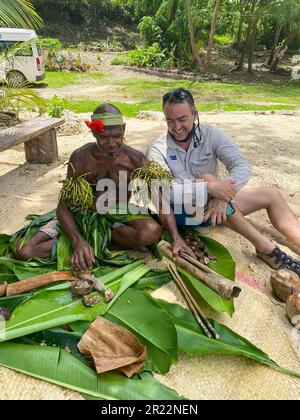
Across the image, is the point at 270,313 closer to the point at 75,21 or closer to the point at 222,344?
the point at 222,344

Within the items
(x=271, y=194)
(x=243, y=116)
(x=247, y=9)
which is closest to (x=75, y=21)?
(x=247, y=9)

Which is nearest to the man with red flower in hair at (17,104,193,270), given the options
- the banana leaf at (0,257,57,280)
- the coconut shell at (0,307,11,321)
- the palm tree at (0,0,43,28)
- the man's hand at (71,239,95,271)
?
the man's hand at (71,239,95,271)

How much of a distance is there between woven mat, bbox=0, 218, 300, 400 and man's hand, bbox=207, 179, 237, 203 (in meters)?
0.68

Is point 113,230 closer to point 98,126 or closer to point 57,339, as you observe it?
point 98,126

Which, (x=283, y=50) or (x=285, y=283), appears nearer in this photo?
(x=285, y=283)

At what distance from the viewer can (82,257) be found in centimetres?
234

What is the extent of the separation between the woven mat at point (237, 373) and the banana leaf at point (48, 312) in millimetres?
191

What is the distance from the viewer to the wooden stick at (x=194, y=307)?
6.27 feet

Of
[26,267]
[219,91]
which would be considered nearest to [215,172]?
[26,267]

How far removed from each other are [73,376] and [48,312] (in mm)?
393

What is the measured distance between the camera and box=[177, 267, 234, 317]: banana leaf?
2.05 m

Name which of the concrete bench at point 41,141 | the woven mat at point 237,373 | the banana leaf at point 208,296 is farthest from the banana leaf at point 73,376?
the concrete bench at point 41,141

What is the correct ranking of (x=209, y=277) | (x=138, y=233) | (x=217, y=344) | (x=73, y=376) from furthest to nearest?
(x=138, y=233) → (x=209, y=277) → (x=217, y=344) → (x=73, y=376)

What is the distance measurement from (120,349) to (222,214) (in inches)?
49.4
